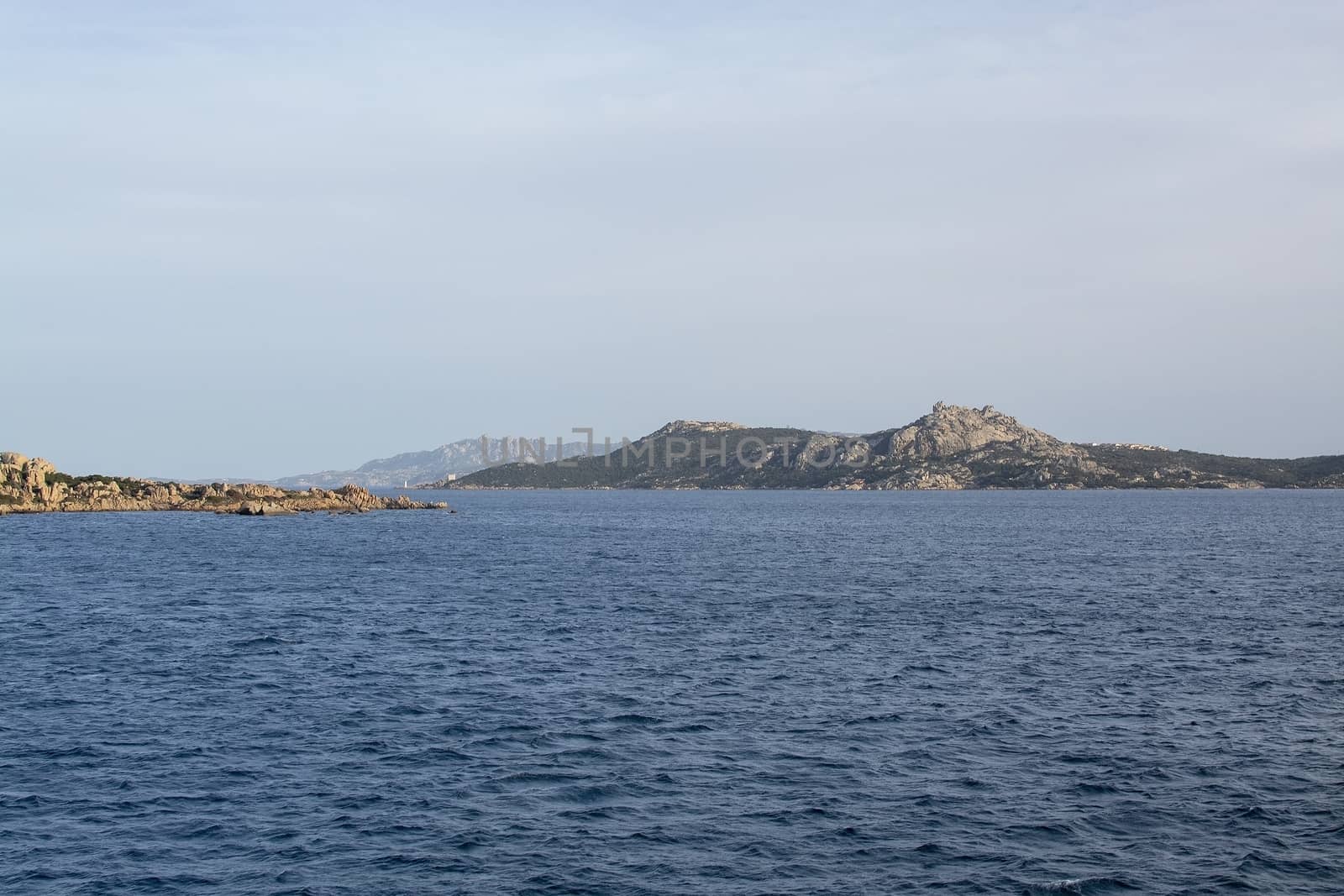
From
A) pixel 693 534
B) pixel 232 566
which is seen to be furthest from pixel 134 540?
pixel 693 534

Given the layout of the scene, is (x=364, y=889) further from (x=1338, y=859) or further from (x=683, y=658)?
(x=683, y=658)

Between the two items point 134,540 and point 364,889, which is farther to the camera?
point 134,540

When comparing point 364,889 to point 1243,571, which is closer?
point 364,889

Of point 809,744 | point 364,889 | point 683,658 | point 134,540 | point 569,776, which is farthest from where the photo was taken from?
point 134,540

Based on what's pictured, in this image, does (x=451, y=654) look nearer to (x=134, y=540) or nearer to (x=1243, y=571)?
(x=1243, y=571)

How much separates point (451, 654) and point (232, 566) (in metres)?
61.3

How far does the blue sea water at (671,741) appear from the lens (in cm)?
2925

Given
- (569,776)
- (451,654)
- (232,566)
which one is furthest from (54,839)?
(232,566)

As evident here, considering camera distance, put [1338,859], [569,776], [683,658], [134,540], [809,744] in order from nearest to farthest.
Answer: [1338,859] < [569,776] < [809,744] < [683,658] < [134,540]

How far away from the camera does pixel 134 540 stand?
5635 inches

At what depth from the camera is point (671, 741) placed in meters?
41.0

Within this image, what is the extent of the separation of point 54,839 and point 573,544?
388 ft

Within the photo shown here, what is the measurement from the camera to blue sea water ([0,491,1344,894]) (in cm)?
2925

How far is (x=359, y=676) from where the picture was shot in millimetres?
53500
